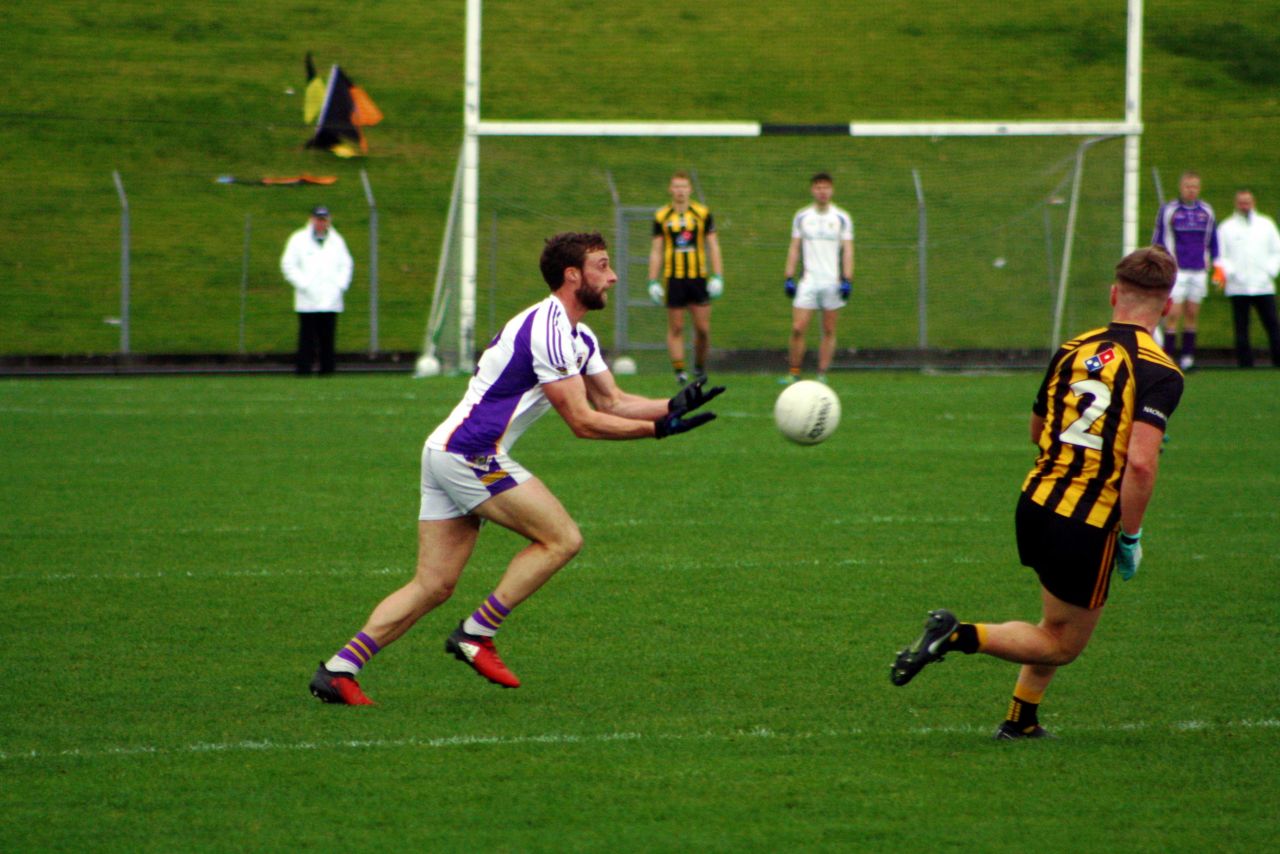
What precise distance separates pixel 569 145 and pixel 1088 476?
21134 millimetres

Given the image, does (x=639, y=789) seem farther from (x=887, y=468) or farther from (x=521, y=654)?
(x=887, y=468)

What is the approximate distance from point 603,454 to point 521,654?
656 centimetres

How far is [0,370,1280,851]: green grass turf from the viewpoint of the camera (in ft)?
15.8

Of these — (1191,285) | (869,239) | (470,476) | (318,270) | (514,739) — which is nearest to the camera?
(514,739)

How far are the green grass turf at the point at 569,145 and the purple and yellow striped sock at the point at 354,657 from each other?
1609 cm

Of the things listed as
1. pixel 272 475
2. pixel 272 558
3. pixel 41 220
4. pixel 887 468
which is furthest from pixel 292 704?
pixel 41 220

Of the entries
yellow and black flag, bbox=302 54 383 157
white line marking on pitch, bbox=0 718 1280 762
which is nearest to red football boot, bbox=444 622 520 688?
white line marking on pitch, bbox=0 718 1280 762

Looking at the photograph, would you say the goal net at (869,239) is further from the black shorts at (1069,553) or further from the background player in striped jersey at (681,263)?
the black shorts at (1069,553)

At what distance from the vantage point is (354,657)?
20.5ft

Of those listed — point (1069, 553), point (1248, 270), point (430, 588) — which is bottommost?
point (430, 588)

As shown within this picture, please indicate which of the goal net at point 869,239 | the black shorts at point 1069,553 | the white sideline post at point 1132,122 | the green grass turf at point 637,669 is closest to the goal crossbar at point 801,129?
the white sideline post at point 1132,122

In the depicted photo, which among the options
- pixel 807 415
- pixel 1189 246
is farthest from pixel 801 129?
pixel 807 415

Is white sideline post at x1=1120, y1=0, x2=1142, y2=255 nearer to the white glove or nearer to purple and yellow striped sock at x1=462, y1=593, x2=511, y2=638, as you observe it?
the white glove

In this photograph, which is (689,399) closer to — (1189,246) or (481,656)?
(481,656)
